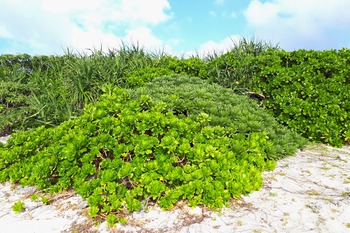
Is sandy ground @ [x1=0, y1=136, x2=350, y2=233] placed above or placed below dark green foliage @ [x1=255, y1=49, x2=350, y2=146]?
below

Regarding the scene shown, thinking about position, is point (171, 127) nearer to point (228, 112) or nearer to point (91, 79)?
point (228, 112)

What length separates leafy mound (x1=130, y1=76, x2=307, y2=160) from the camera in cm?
465

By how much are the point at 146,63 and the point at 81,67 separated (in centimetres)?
166

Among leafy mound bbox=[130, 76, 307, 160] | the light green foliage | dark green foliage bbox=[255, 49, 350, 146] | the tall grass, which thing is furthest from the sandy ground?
the tall grass

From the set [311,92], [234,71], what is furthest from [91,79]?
[311,92]

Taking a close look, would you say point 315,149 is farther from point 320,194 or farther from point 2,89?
point 2,89

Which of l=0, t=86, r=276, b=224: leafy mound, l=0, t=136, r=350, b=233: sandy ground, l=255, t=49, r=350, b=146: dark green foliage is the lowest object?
l=0, t=136, r=350, b=233: sandy ground

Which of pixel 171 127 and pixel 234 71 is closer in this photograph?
pixel 171 127

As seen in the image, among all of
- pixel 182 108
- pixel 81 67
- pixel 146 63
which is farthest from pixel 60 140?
pixel 146 63

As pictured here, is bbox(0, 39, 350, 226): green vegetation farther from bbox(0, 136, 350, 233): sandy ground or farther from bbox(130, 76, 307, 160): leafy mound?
bbox(0, 136, 350, 233): sandy ground

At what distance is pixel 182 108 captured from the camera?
4.79 metres

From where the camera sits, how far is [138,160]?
3.74m

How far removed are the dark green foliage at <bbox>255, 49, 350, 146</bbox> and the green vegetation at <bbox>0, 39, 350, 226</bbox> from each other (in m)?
0.02

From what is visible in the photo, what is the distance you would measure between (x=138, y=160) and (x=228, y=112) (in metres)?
1.73
